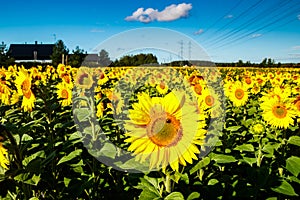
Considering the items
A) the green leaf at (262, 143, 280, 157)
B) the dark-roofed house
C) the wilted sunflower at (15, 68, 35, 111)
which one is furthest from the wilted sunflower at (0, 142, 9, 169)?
the dark-roofed house

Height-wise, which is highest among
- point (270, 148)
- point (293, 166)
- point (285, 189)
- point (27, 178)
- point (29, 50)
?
point (29, 50)

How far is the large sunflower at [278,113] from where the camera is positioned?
13.0ft

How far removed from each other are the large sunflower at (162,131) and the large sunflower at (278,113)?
222 cm

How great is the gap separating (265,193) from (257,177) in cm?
65

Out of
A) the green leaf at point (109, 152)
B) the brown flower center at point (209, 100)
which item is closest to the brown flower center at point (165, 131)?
the green leaf at point (109, 152)

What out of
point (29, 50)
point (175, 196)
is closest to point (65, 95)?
point (175, 196)

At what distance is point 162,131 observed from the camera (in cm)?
194

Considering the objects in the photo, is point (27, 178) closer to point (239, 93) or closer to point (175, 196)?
point (175, 196)

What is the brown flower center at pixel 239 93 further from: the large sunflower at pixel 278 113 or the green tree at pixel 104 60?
the green tree at pixel 104 60

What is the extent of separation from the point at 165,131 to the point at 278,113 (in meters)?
2.50

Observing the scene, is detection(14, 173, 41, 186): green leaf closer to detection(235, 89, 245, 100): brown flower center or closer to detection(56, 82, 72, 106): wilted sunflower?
detection(56, 82, 72, 106): wilted sunflower

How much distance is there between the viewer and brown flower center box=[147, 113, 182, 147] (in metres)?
1.93

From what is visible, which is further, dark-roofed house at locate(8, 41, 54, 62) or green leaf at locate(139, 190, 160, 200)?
dark-roofed house at locate(8, 41, 54, 62)

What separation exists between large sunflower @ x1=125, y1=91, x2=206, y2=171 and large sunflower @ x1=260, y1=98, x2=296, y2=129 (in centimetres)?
222
